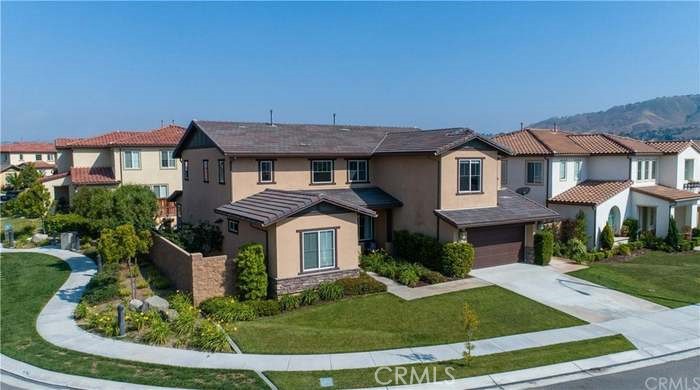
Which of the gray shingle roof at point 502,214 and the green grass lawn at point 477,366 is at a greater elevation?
the gray shingle roof at point 502,214

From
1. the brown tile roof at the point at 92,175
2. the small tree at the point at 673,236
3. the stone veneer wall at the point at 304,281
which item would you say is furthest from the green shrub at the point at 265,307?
the brown tile roof at the point at 92,175

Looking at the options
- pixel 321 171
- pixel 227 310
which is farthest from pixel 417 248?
pixel 227 310

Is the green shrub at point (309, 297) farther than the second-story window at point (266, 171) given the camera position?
No

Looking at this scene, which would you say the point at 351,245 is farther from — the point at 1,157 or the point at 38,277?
the point at 1,157

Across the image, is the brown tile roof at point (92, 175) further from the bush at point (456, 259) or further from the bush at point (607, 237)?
the bush at point (607, 237)

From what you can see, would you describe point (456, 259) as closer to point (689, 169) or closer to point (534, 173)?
point (534, 173)

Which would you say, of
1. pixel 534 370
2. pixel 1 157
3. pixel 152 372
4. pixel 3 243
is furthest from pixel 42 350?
pixel 1 157

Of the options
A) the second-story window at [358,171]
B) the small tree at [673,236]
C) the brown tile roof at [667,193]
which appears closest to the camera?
the second-story window at [358,171]
